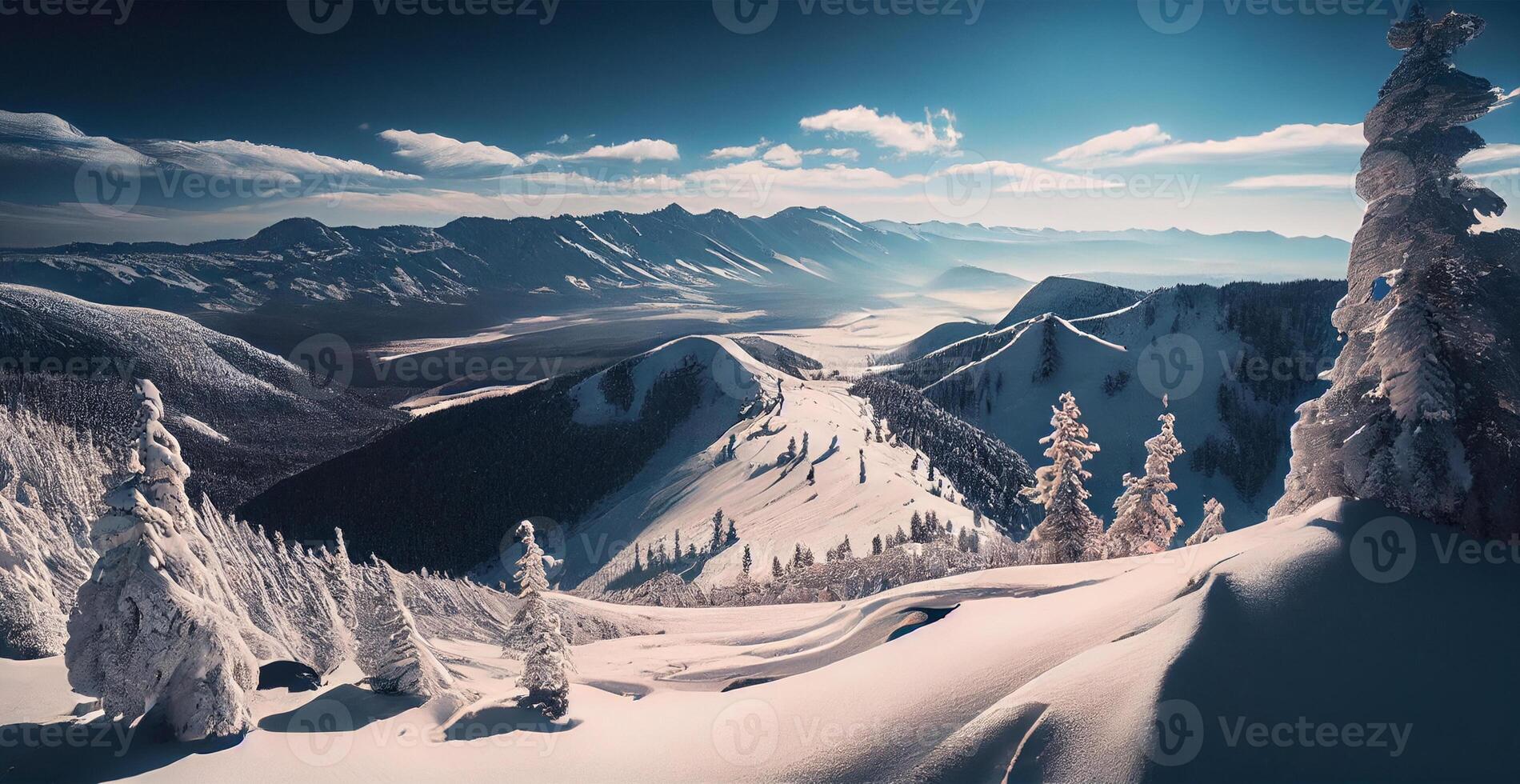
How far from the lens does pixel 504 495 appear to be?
339ft

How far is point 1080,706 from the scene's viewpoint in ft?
31.6

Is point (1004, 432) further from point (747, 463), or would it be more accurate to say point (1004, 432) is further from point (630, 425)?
point (630, 425)

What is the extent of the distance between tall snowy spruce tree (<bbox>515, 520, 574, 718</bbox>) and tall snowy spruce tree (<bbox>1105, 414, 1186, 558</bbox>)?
92.5 feet

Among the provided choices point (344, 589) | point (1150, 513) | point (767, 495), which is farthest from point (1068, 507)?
point (767, 495)

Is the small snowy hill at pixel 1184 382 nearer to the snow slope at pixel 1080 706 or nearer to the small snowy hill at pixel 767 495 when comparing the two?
the small snowy hill at pixel 767 495

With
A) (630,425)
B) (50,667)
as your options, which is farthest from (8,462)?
(630,425)

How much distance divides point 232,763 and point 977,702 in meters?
14.4

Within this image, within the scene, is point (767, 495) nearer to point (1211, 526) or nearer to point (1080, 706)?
point (1211, 526)

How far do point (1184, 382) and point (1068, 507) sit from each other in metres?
141

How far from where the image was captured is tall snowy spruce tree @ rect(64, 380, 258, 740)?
440 inches

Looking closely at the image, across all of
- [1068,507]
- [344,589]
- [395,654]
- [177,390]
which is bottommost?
[177,390]

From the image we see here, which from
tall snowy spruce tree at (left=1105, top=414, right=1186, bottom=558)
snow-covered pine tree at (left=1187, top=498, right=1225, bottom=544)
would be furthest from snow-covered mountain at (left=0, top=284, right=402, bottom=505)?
snow-covered pine tree at (left=1187, top=498, right=1225, bottom=544)

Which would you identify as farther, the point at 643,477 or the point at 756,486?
the point at 643,477

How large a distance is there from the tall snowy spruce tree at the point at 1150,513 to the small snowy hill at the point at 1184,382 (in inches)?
3543
